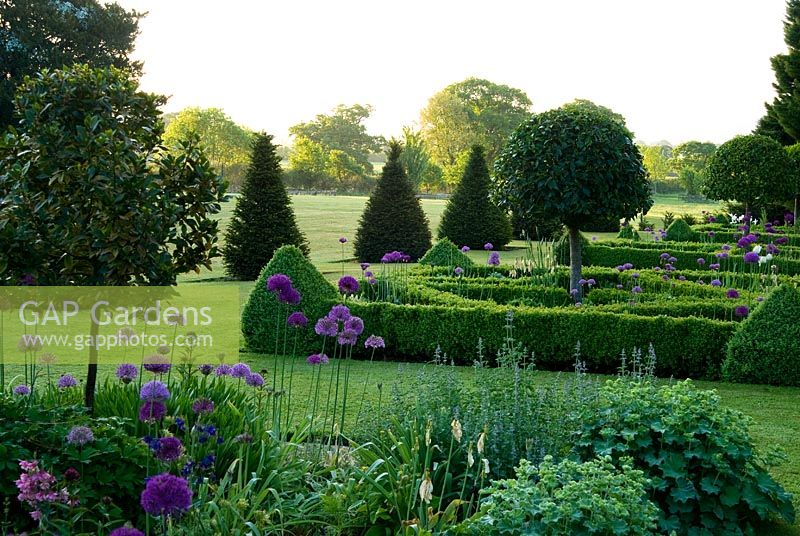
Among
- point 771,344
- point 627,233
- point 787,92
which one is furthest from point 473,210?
point 787,92

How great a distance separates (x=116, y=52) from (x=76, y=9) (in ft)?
5.70

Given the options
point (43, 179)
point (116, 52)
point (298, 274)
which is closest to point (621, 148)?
point (298, 274)

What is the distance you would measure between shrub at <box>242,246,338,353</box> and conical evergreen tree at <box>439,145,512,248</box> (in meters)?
12.6

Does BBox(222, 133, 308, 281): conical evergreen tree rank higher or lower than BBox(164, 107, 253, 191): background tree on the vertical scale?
lower

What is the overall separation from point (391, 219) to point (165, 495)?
17.6 meters

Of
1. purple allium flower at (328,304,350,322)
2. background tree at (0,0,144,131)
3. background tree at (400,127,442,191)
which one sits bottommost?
purple allium flower at (328,304,350,322)

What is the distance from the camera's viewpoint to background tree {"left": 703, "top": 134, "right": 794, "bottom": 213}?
21.6m

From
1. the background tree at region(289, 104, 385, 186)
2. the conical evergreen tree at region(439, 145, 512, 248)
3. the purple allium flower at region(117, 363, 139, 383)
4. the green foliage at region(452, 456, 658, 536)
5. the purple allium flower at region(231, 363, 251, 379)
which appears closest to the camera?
the green foliage at region(452, 456, 658, 536)

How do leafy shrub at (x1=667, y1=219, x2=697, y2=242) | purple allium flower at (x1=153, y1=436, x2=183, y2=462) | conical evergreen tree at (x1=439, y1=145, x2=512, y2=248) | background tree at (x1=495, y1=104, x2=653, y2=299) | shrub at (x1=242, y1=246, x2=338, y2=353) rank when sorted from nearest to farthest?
purple allium flower at (x1=153, y1=436, x2=183, y2=462) < shrub at (x1=242, y1=246, x2=338, y2=353) < background tree at (x1=495, y1=104, x2=653, y2=299) < leafy shrub at (x1=667, y1=219, x2=697, y2=242) < conical evergreen tree at (x1=439, y1=145, x2=512, y2=248)

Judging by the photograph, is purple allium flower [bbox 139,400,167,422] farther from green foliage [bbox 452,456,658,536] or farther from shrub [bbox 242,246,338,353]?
shrub [bbox 242,246,338,353]

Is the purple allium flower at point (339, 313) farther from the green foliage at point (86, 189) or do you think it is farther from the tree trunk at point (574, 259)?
the tree trunk at point (574, 259)

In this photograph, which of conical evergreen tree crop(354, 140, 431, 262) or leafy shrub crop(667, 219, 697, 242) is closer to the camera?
leafy shrub crop(667, 219, 697, 242)

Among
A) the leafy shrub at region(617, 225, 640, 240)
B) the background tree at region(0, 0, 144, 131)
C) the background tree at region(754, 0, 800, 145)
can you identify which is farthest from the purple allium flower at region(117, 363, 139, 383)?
the background tree at region(754, 0, 800, 145)

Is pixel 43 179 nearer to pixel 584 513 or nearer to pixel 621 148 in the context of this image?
pixel 584 513
